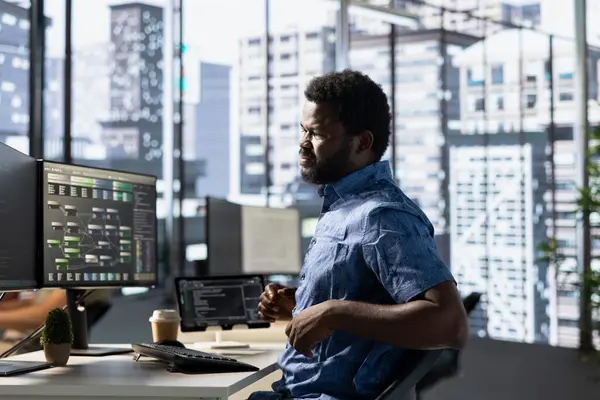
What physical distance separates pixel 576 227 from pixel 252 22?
346cm

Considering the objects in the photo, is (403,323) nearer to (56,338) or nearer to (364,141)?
(364,141)

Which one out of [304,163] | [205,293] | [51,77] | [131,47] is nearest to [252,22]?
[131,47]

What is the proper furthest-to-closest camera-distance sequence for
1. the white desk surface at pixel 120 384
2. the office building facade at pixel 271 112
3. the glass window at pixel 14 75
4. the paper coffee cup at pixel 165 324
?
the office building facade at pixel 271 112 → the glass window at pixel 14 75 → the paper coffee cup at pixel 165 324 → the white desk surface at pixel 120 384

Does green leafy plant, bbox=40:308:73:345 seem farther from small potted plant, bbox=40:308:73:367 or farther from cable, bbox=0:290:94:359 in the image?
cable, bbox=0:290:94:359

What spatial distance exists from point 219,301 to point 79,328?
0.47 meters

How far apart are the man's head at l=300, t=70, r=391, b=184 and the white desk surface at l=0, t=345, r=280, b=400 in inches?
21.6

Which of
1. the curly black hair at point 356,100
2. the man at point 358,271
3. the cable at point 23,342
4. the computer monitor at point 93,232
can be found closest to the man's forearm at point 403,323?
the man at point 358,271

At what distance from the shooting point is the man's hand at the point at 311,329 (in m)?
1.88

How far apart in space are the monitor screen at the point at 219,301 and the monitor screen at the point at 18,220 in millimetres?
585

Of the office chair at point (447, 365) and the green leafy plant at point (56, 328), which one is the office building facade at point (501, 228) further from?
the green leafy plant at point (56, 328)

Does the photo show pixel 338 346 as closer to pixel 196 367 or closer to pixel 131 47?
pixel 196 367

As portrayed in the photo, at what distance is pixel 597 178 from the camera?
6.50 meters

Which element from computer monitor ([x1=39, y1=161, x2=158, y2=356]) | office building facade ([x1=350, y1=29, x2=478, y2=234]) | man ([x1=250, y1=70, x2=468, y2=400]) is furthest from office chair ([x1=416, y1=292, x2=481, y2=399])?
office building facade ([x1=350, y1=29, x2=478, y2=234])

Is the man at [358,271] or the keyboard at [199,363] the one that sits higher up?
the man at [358,271]
